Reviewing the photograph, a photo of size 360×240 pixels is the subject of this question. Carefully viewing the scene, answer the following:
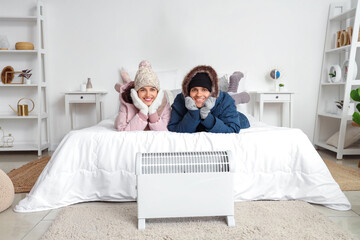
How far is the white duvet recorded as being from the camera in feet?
5.98

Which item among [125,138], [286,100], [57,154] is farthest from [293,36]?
[57,154]

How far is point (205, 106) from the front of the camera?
1906mm

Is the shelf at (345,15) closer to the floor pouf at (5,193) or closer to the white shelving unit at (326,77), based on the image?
the white shelving unit at (326,77)

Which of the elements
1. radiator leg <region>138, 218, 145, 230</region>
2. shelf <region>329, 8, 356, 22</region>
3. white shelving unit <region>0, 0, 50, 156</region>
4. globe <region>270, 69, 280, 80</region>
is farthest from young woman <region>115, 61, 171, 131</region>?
shelf <region>329, 8, 356, 22</region>

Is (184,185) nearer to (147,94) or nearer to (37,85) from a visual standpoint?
(147,94)

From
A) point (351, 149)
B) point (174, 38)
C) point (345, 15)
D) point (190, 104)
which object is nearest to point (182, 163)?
point (190, 104)

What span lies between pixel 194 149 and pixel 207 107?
0.88 ft

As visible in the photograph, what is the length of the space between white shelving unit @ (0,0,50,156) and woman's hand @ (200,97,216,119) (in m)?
2.34

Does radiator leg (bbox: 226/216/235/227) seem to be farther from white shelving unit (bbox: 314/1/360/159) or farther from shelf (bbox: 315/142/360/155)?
white shelving unit (bbox: 314/1/360/159)

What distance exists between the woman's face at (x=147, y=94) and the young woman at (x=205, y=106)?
207mm

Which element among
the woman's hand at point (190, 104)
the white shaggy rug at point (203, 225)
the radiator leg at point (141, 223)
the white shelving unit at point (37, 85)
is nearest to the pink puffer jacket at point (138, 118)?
the woman's hand at point (190, 104)

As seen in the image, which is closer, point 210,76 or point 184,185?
point 184,185

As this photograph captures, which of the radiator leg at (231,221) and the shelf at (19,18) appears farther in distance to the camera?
the shelf at (19,18)

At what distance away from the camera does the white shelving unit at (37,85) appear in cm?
352
